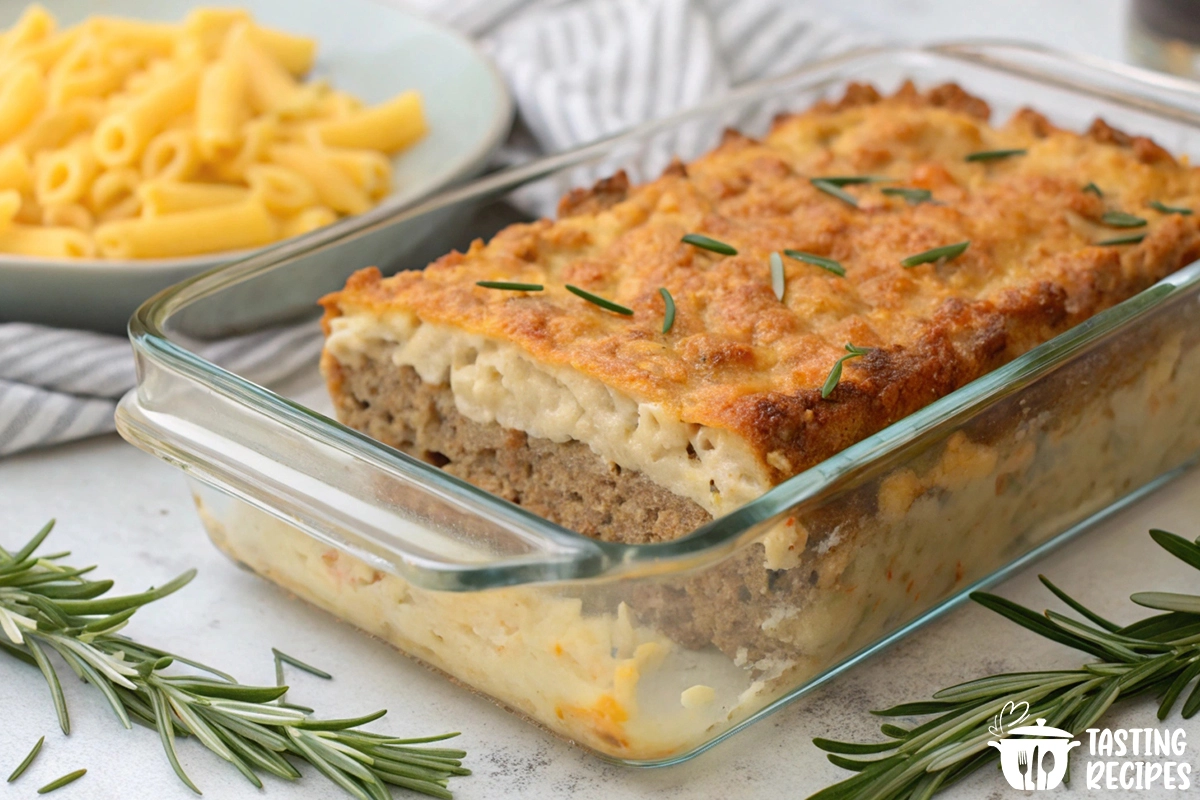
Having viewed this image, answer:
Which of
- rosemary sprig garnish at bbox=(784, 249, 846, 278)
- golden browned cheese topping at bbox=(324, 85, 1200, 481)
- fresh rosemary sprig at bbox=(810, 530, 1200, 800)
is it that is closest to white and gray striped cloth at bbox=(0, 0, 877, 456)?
golden browned cheese topping at bbox=(324, 85, 1200, 481)

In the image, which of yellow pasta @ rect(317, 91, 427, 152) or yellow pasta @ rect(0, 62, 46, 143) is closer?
yellow pasta @ rect(0, 62, 46, 143)

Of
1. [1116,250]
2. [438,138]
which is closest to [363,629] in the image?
[1116,250]

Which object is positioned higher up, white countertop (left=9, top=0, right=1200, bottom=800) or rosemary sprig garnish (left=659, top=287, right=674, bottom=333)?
rosemary sprig garnish (left=659, top=287, right=674, bottom=333)

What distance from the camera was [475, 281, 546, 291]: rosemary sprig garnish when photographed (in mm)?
2250

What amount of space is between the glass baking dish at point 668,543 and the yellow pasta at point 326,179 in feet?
2.41

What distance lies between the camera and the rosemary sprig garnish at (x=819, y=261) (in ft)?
7.54

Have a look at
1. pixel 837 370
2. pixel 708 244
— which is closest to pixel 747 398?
pixel 837 370

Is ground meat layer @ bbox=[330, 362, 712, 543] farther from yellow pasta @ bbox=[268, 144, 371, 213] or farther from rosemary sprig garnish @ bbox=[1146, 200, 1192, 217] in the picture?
rosemary sprig garnish @ bbox=[1146, 200, 1192, 217]

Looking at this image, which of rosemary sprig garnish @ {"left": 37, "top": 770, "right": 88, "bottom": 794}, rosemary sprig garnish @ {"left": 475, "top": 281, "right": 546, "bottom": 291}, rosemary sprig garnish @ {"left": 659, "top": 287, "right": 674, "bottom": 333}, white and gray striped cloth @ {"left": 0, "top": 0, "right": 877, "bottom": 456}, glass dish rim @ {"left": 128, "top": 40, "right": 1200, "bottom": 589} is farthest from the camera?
white and gray striped cloth @ {"left": 0, "top": 0, "right": 877, "bottom": 456}

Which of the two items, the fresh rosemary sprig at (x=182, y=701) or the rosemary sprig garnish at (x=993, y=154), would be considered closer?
the fresh rosemary sprig at (x=182, y=701)

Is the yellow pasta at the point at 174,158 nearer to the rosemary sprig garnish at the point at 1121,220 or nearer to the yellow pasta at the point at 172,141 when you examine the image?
the yellow pasta at the point at 172,141

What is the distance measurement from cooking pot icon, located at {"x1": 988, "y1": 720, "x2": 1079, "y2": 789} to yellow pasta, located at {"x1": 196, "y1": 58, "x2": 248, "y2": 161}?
7.11 feet

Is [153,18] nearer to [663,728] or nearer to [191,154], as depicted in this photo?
[191,154]

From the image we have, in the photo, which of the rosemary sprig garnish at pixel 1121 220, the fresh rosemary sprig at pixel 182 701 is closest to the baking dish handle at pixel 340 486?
the fresh rosemary sprig at pixel 182 701
